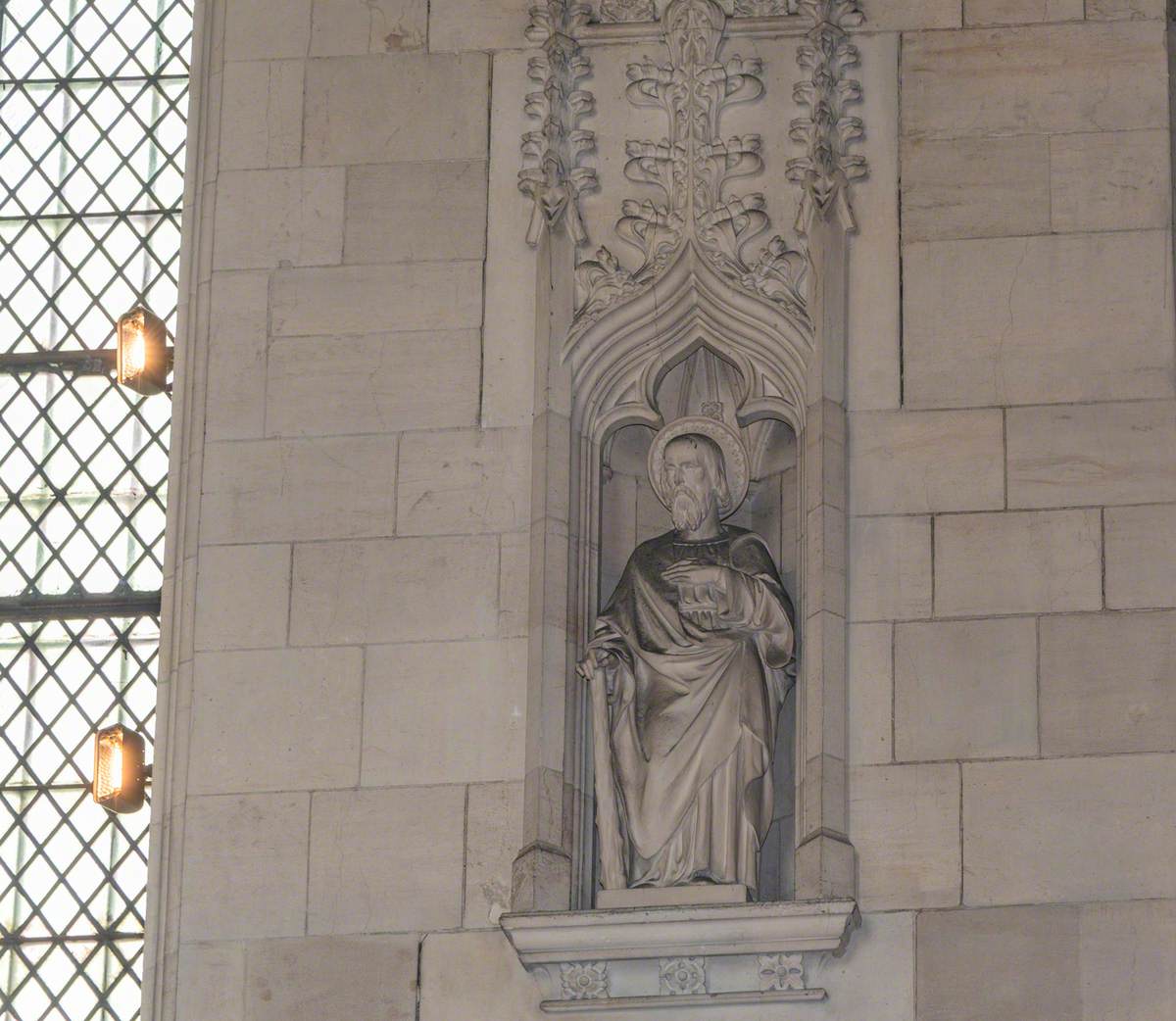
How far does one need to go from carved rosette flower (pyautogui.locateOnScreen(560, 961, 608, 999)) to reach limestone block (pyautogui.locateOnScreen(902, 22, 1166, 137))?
11.1ft

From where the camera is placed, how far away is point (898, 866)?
37.0 ft

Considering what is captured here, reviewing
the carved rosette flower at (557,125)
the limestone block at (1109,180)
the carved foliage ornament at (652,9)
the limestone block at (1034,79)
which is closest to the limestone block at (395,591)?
the carved rosette flower at (557,125)

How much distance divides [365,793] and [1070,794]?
2486 millimetres

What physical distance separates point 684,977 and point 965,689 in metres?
1.42

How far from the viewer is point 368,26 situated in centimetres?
1284

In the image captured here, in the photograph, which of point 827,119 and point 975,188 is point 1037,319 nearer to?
point 975,188

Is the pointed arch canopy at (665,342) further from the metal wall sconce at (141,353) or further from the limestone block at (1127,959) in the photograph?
the limestone block at (1127,959)

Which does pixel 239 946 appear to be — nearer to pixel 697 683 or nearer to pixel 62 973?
pixel 62 973

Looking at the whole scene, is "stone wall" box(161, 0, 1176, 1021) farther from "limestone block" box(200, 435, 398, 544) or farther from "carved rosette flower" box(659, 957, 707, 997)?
"carved rosette flower" box(659, 957, 707, 997)

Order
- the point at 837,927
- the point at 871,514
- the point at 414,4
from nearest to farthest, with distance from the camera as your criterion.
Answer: the point at 837,927
the point at 871,514
the point at 414,4

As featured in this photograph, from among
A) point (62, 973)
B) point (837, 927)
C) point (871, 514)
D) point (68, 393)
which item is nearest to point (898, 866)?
point (837, 927)

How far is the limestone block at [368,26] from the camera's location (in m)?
12.8

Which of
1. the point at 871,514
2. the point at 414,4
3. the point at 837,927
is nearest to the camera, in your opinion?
the point at 837,927

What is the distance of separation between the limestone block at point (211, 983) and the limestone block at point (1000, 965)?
2379 mm
